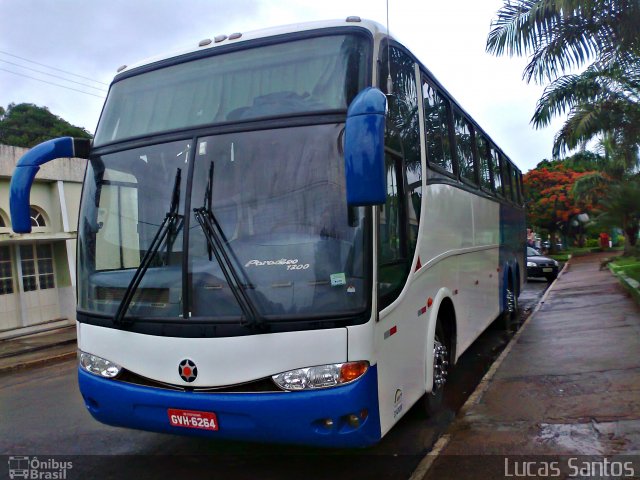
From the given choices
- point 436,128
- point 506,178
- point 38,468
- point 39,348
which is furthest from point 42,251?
point 436,128

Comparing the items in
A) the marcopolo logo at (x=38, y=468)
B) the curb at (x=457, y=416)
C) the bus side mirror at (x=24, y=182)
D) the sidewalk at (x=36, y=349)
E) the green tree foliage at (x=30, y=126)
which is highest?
the green tree foliage at (x=30, y=126)

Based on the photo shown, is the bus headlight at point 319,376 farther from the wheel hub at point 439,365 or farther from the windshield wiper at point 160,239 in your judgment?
the wheel hub at point 439,365

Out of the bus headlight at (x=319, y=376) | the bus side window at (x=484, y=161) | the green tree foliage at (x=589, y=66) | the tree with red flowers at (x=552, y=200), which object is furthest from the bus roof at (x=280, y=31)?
the tree with red flowers at (x=552, y=200)

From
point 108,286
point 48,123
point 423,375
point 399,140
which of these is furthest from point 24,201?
point 48,123

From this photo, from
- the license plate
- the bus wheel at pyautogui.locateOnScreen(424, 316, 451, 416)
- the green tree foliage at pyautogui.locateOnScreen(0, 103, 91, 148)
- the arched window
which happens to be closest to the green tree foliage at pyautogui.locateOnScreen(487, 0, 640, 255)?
the bus wheel at pyautogui.locateOnScreen(424, 316, 451, 416)

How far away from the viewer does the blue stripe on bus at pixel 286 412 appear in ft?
11.4

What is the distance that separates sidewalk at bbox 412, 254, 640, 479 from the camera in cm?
431

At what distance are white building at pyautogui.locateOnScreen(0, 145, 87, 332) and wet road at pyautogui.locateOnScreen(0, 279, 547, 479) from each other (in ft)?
24.8

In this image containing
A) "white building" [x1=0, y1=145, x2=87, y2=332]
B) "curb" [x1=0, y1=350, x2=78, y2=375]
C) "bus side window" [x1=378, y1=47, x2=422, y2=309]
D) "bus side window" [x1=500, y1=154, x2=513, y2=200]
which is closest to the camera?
"bus side window" [x1=378, y1=47, x2=422, y2=309]

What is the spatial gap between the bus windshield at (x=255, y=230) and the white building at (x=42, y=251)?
33.8ft

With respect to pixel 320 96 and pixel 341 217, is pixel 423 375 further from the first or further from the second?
pixel 320 96

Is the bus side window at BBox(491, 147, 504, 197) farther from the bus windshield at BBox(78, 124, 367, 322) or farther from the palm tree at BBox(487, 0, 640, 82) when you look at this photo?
the bus windshield at BBox(78, 124, 367, 322)

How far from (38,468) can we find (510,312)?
8.37 meters

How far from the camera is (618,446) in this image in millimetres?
4340
